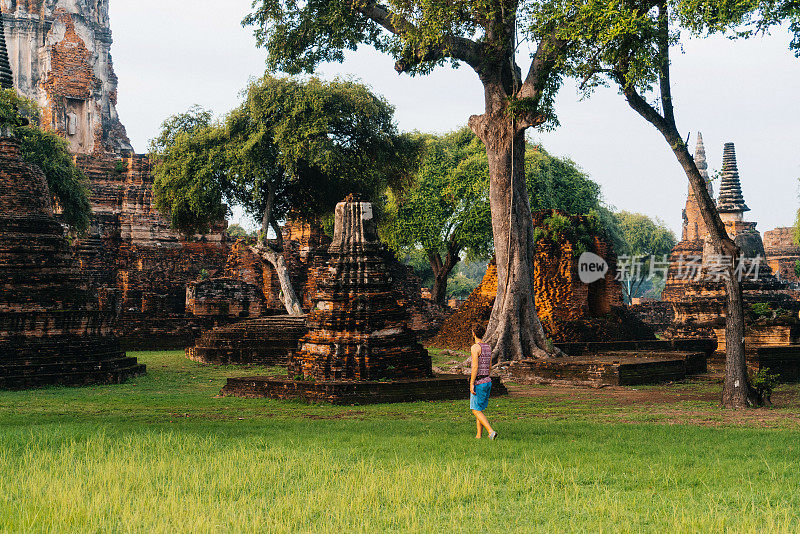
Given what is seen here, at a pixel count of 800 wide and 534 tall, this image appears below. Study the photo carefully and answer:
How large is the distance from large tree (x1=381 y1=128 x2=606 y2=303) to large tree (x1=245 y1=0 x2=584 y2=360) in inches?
507

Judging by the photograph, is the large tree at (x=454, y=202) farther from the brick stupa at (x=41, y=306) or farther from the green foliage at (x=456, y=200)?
the brick stupa at (x=41, y=306)

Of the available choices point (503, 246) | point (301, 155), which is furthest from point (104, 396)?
point (301, 155)

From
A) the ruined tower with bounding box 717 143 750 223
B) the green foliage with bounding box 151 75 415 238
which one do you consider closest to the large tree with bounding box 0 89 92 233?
the green foliage with bounding box 151 75 415 238

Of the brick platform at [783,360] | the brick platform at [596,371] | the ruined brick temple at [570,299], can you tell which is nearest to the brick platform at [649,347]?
the ruined brick temple at [570,299]

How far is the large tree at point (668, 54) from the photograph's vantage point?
10156 millimetres

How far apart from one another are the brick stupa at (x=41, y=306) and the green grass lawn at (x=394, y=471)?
12.9 ft

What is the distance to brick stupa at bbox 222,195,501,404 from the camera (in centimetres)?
1182

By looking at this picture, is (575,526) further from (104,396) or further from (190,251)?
(190,251)

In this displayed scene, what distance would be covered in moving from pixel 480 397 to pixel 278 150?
700 inches

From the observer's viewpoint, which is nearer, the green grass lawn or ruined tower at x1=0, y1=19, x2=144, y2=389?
the green grass lawn

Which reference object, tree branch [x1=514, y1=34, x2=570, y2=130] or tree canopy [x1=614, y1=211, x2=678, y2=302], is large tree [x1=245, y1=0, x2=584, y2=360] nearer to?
tree branch [x1=514, y1=34, x2=570, y2=130]

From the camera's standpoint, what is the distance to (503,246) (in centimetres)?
1667

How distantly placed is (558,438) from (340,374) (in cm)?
485

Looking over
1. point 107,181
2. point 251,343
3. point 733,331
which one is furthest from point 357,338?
point 107,181
